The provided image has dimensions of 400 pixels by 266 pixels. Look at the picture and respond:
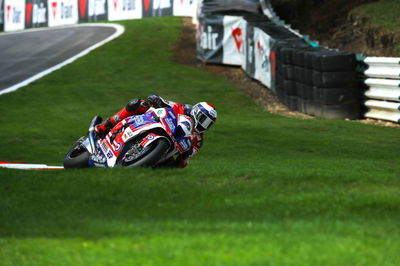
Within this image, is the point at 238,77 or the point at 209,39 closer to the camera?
the point at 238,77

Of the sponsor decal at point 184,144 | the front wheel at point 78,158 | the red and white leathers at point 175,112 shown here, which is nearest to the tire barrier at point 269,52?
the red and white leathers at point 175,112

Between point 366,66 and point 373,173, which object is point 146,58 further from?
point 373,173

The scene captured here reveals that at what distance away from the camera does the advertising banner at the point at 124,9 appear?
4584cm

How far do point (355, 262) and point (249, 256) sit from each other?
67cm

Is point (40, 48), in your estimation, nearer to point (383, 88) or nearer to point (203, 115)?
point (383, 88)

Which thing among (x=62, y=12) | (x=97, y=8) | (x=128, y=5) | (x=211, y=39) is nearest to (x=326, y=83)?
(x=211, y=39)

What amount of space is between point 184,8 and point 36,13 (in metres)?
13.7

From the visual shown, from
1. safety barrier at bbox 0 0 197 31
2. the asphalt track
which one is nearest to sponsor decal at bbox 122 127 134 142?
the asphalt track

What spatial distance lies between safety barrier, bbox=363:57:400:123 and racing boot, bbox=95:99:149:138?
842cm

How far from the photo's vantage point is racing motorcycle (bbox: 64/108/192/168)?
391 inches

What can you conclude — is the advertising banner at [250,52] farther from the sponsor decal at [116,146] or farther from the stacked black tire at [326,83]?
the sponsor decal at [116,146]

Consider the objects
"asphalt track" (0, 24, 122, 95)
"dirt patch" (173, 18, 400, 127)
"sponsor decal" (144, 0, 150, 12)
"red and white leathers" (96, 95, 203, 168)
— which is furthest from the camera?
"sponsor decal" (144, 0, 150, 12)

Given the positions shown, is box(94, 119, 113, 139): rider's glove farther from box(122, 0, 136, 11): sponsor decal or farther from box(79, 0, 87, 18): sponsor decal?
box(79, 0, 87, 18): sponsor decal

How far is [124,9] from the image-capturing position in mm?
46375
